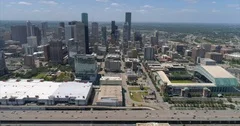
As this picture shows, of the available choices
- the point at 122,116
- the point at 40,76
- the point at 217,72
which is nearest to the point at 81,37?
the point at 40,76

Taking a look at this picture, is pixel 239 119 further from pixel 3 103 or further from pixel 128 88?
pixel 3 103

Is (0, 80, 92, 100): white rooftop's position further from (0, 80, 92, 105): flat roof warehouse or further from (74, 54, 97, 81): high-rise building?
(74, 54, 97, 81): high-rise building

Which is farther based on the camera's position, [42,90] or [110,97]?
[42,90]

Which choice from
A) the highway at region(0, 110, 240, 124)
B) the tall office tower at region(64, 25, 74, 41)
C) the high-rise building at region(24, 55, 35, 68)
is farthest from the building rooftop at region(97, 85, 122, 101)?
the tall office tower at region(64, 25, 74, 41)

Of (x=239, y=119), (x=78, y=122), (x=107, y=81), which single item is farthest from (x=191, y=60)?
(x=78, y=122)

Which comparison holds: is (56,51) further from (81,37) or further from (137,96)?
(137,96)
